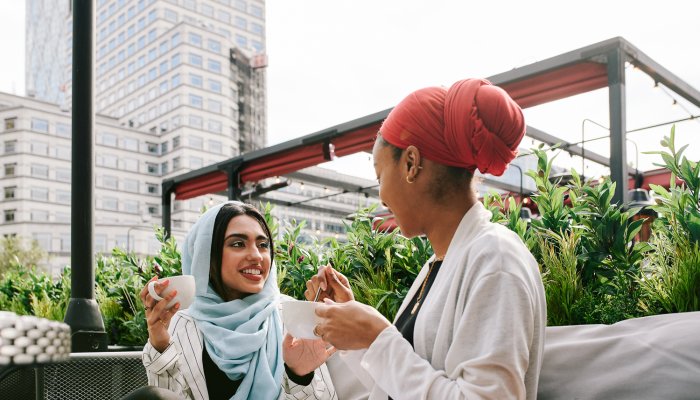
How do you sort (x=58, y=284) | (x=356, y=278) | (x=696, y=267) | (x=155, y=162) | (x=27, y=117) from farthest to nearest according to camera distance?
1. (x=155, y=162)
2. (x=27, y=117)
3. (x=58, y=284)
4. (x=356, y=278)
5. (x=696, y=267)

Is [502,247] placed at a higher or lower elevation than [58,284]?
higher

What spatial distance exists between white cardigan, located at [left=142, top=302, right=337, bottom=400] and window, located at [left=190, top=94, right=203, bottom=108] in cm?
7858

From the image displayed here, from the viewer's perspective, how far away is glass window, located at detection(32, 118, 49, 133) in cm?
6875

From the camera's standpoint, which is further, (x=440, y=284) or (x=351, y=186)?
(x=351, y=186)

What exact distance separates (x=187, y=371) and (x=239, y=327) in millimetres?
230

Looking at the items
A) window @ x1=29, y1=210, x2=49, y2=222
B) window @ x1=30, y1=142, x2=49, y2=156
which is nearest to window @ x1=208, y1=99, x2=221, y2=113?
window @ x1=30, y1=142, x2=49, y2=156

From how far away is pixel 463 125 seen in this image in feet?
4.25

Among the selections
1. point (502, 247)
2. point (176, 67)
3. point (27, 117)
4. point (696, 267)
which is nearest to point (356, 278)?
point (696, 267)

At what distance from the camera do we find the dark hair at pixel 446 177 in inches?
54.1

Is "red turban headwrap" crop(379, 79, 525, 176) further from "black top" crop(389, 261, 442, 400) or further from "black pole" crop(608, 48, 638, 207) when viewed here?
"black pole" crop(608, 48, 638, 207)

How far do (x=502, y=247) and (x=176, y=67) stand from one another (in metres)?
82.2

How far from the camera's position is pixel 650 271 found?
1.89 metres

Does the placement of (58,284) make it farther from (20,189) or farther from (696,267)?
(20,189)

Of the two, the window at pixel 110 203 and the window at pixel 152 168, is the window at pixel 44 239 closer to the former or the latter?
the window at pixel 110 203
